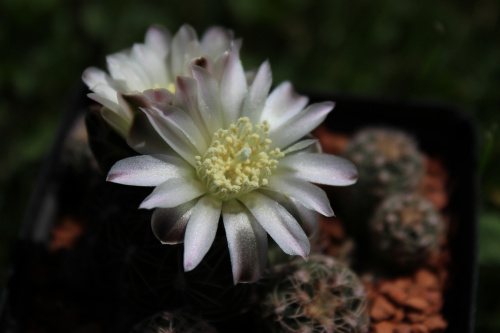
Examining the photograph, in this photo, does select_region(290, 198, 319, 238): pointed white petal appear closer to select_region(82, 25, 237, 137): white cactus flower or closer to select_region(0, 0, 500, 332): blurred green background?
select_region(82, 25, 237, 137): white cactus flower

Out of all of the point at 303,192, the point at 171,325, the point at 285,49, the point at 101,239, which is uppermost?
the point at 285,49

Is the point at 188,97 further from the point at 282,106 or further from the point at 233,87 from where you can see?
the point at 282,106

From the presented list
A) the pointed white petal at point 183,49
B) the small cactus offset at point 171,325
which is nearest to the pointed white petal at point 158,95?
the pointed white petal at point 183,49

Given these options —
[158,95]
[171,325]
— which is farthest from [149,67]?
[171,325]

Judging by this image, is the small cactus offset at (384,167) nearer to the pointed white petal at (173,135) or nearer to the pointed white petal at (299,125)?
the pointed white petal at (299,125)

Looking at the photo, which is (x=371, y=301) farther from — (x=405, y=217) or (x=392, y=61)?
(x=392, y=61)

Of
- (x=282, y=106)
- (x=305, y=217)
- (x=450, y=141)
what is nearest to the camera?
Result: (x=305, y=217)
